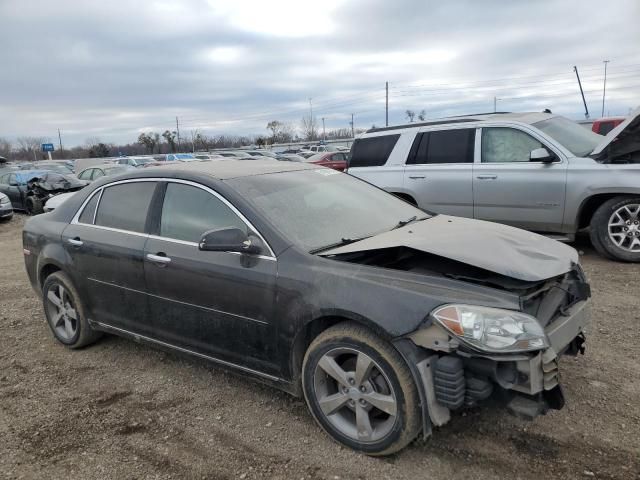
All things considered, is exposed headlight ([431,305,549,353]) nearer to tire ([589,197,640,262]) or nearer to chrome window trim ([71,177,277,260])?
chrome window trim ([71,177,277,260])

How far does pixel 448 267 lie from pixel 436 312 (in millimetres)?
572

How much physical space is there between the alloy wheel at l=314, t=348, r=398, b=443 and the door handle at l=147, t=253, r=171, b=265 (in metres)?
1.38

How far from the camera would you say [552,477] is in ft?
8.52

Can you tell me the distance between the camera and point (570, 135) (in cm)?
709

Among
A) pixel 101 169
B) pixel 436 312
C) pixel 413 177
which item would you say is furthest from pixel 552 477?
pixel 101 169

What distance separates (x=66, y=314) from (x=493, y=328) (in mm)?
3798

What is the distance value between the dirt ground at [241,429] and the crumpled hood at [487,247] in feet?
3.15

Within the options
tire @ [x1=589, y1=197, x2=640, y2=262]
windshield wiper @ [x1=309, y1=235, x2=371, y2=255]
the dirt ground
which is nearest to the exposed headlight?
the dirt ground

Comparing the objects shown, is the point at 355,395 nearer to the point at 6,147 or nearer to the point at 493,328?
the point at 493,328

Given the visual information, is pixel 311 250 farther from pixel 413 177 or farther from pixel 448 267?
pixel 413 177

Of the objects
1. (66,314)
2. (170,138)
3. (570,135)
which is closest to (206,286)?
(66,314)

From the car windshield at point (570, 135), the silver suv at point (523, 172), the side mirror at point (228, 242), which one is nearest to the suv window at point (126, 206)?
the side mirror at point (228, 242)

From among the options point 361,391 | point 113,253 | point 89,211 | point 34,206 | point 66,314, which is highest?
point 89,211

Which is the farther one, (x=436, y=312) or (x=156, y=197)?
(x=156, y=197)
